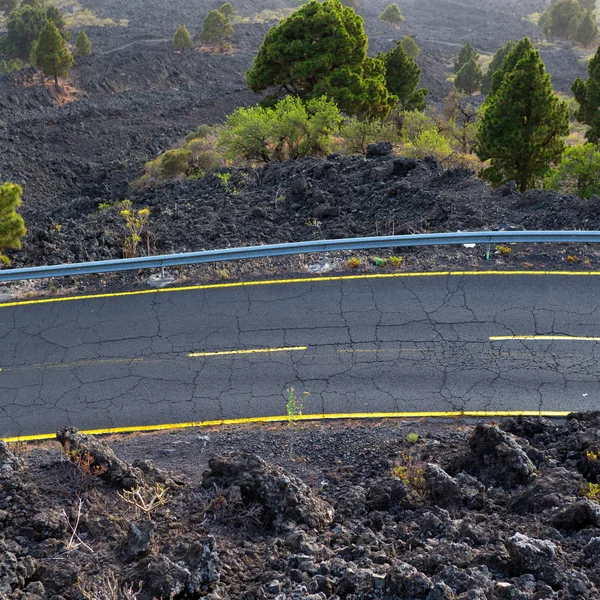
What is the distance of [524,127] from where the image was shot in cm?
2105

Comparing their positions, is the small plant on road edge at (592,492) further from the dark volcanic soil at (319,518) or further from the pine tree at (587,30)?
the pine tree at (587,30)

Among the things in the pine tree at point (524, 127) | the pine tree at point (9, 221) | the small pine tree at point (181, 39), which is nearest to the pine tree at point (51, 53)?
the small pine tree at point (181, 39)

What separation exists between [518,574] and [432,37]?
248 feet

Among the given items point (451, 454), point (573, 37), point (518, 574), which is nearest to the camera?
point (518, 574)

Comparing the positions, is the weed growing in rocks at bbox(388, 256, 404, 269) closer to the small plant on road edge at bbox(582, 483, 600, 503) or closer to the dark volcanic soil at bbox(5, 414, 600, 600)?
the dark volcanic soil at bbox(5, 414, 600, 600)

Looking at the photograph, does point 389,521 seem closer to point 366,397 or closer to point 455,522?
point 455,522

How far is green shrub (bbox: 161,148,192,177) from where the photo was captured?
2952 cm

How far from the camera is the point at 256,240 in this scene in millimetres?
17719

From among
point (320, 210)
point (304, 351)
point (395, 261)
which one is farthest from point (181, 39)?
point (304, 351)

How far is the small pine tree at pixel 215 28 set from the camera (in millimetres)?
58094

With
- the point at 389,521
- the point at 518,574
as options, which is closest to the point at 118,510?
the point at 389,521

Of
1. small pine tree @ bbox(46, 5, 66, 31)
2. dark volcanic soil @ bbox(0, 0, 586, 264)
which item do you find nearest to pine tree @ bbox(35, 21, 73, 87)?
dark volcanic soil @ bbox(0, 0, 586, 264)

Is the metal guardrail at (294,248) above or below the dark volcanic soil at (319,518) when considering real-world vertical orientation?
above

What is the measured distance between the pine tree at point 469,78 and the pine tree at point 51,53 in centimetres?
2927
